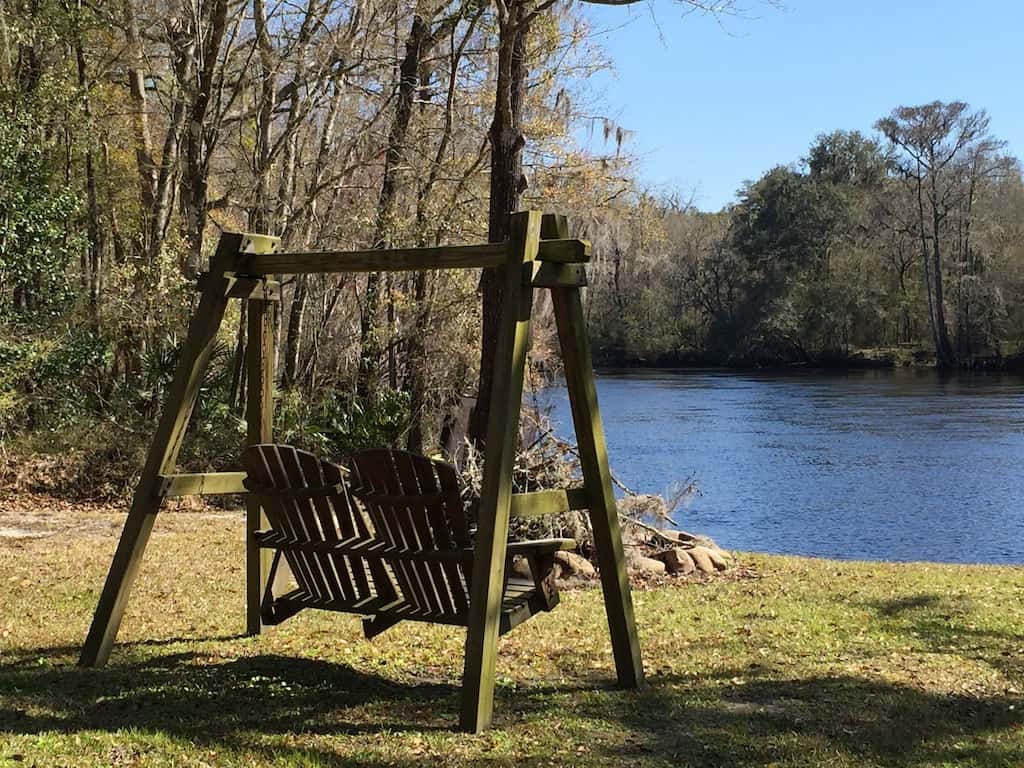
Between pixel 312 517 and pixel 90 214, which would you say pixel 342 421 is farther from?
pixel 312 517

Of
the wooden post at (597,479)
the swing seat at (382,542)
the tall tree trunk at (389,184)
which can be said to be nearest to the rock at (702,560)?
the wooden post at (597,479)

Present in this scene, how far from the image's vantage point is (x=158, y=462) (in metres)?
4.62

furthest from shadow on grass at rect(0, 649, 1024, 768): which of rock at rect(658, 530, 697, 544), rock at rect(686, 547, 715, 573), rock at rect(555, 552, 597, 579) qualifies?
rock at rect(658, 530, 697, 544)

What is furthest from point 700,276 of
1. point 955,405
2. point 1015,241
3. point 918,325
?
point 955,405

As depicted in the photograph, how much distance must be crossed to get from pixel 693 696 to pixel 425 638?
64.4 inches

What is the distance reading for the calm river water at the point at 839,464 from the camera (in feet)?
47.4

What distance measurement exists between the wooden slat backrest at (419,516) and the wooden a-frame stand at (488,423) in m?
0.18

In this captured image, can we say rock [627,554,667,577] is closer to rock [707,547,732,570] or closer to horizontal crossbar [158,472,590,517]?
rock [707,547,732,570]

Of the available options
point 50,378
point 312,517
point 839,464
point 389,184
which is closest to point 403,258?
point 312,517

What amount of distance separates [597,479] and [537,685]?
3.15ft

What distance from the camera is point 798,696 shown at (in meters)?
4.39

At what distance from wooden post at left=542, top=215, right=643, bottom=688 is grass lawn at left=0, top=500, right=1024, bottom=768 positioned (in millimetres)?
226

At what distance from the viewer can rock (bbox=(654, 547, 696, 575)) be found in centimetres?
795

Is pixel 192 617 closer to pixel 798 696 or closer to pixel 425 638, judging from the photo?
pixel 425 638
